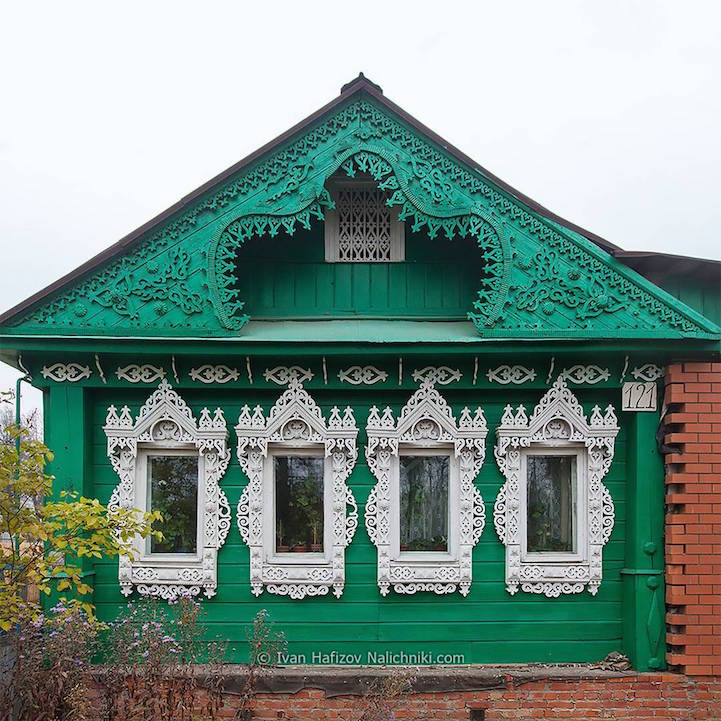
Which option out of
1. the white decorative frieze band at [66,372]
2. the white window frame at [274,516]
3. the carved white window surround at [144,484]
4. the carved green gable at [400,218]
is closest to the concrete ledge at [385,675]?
the carved white window surround at [144,484]

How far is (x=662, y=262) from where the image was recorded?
23.5 ft

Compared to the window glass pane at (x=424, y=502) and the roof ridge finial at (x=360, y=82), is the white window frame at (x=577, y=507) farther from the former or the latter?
the roof ridge finial at (x=360, y=82)

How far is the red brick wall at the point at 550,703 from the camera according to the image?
21.0ft

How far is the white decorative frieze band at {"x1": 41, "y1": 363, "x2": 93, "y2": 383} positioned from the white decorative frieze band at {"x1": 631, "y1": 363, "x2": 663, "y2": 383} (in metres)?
4.87

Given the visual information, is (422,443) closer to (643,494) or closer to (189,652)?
(643,494)

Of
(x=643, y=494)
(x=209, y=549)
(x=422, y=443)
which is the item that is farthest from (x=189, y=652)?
(x=643, y=494)

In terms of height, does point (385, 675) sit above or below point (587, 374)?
below

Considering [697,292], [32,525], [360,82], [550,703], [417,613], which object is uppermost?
[360,82]

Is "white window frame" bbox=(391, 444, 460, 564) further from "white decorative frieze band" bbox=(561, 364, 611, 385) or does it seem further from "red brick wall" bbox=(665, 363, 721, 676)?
"red brick wall" bbox=(665, 363, 721, 676)

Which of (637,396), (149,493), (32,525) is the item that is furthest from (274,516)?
(637,396)

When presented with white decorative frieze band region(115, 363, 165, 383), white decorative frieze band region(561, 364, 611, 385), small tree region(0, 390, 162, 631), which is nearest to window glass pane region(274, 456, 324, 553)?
white decorative frieze band region(115, 363, 165, 383)

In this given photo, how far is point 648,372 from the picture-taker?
678cm

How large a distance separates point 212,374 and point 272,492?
1.20 m

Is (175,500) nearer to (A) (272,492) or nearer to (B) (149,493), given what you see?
(B) (149,493)
